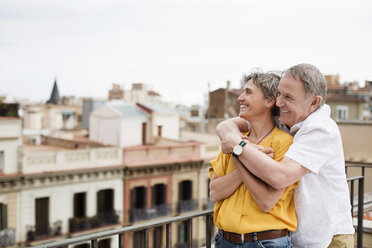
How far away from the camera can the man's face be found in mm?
2027

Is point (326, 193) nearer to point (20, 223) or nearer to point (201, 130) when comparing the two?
point (20, 223)

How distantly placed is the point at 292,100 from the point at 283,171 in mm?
343

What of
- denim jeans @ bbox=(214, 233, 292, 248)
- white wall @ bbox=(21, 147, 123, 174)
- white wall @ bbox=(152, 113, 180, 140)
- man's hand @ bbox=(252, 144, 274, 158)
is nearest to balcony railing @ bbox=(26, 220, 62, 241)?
white wall @ bbox=(21, 147, 123, 174)

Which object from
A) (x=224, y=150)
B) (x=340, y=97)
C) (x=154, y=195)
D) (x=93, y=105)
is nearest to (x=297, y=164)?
(x=224, y=150)

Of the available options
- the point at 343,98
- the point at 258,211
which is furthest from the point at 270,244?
the point at 343,98

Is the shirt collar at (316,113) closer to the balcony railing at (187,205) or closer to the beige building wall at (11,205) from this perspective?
the beige building wall at (11,205)

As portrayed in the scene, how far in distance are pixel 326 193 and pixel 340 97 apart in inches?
1478

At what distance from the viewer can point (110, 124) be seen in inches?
1051

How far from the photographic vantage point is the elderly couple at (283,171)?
6.40 ft

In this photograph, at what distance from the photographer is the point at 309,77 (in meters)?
2.01

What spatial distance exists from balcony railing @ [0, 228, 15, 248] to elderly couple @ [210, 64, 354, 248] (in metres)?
19.6

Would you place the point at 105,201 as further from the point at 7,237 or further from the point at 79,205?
the point at 7,237

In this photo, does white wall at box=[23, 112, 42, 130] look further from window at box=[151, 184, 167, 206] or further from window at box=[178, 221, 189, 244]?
window at box=[178, 221, 189, 244]

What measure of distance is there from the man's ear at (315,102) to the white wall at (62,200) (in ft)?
64.6
